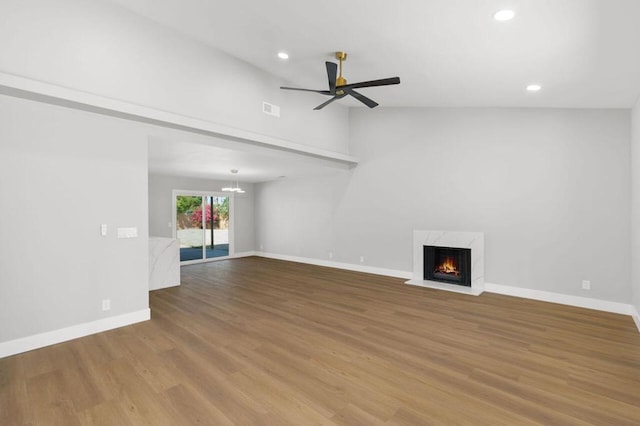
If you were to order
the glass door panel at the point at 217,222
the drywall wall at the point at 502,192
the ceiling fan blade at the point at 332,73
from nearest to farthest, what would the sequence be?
the ceiling fan blade at the point at 332,73
the drywall wall at the point at 502,192
the glass door panel at the point at 217,222

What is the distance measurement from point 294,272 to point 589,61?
616 centimetres

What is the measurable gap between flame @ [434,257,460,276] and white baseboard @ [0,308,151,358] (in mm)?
5239

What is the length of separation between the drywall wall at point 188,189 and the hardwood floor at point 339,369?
398 centimetres

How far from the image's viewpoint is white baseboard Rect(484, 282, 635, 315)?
173 inches

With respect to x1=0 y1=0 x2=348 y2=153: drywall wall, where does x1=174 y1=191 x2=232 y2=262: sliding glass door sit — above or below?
below

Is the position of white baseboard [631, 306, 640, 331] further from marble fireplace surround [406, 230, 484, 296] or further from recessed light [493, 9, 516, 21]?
recessed light [493, 9, 516, 21]

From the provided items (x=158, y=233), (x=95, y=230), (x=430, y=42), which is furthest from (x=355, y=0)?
(x=158, y=233)

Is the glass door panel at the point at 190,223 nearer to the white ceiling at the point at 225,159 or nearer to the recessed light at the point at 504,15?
the white ceiling at the point at 225,159

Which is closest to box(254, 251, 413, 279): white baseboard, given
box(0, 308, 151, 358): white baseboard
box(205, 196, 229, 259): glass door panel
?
box(205, 196, 229, 259): glass door panel

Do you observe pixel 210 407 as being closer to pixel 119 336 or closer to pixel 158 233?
pixel 119 336

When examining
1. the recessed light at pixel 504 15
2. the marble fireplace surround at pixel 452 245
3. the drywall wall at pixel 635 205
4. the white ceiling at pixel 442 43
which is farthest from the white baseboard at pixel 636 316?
the recessed light at pixel 504 15

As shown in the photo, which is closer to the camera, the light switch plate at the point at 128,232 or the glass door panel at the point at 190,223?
the light switch plate at the point at 128,232

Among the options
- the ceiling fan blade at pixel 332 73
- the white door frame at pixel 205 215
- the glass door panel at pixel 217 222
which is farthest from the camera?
the glass door panel at pixel 217 222

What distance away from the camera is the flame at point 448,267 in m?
6.03
